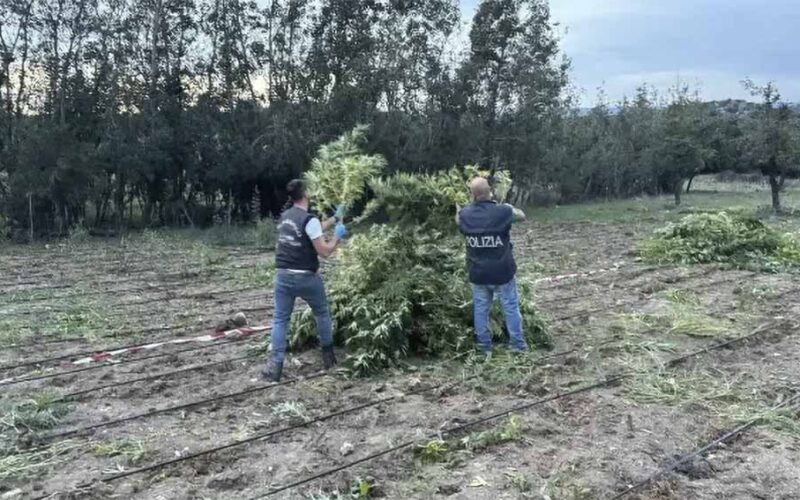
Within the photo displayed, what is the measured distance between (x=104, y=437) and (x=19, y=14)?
16.6m

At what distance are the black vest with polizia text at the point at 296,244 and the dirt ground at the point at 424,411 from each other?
95 centimetres

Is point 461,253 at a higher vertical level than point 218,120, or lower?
lower

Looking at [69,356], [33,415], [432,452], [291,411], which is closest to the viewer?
[432,452]

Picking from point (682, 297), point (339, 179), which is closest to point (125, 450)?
point (339, 179)

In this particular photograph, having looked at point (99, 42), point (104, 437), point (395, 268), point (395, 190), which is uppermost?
point (99, 42)

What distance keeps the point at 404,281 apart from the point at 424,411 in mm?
1657

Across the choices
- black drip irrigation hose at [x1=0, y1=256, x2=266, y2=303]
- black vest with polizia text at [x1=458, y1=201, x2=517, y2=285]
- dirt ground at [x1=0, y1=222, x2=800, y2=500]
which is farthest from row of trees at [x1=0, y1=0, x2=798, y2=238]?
black vest with polizia text at [x1=458, y1=201, x2=517, y2=285]

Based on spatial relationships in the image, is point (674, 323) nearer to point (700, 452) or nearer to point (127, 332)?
point (700, 452)

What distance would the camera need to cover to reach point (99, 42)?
1930 cm

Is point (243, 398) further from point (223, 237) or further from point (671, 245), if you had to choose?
point (223, 237)

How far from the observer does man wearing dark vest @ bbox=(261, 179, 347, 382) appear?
5.89 meters

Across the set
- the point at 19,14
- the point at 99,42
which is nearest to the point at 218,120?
the point at 99,42

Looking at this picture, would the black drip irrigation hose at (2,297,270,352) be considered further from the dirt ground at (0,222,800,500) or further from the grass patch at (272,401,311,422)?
the grass patch at (272,401,311,422)

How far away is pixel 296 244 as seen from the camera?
19.3ft
